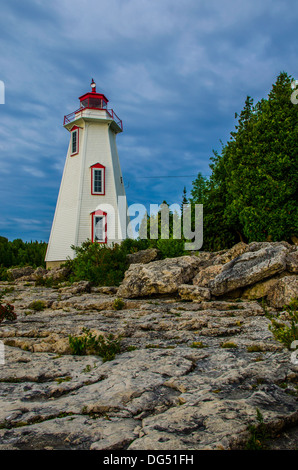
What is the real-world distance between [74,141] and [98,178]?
16.9 feet

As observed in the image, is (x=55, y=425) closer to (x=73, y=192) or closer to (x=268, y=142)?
(x=268, y=142)

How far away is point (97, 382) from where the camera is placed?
6223 millimetres

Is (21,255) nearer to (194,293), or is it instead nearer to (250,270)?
(194,293)

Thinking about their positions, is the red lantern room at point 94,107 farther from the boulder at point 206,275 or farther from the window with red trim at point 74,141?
the boulder at point 206,275

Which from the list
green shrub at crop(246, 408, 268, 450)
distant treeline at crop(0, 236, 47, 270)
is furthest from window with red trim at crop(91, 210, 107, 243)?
green shrub at crop(246, 408, 268, 450)

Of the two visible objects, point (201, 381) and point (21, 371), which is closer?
point (201, 381)

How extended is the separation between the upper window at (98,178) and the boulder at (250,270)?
70.4ft

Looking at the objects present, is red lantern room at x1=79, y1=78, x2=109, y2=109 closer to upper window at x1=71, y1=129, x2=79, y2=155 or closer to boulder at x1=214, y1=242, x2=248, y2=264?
upper window at x1=71, y1=129, x2=79, y2=155

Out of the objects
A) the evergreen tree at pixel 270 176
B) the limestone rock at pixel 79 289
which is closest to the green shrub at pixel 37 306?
the limestone rock at pixel 79 289

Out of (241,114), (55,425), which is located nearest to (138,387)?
(55,425)

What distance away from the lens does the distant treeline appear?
36.0m

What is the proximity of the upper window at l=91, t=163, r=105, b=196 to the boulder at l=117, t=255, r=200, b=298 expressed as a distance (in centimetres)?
1835

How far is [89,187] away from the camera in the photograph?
33.3 m

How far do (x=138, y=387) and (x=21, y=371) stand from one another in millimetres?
2760
